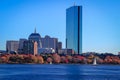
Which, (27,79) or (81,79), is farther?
(81,79)

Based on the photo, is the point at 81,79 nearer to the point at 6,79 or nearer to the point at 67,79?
the point at 67,79

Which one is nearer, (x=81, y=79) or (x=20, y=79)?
(x=20, y=79)

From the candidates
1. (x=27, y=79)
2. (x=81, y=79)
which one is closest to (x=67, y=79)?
(x=81, y=79)

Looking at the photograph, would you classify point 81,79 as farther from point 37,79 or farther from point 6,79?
point 6,79

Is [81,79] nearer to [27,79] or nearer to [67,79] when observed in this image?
[67,79]

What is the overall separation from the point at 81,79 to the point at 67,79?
147 inches

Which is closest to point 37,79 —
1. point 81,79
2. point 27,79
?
point 27,79

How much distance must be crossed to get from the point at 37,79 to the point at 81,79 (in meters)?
10.6

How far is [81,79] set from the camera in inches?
3378

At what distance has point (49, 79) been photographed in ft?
272

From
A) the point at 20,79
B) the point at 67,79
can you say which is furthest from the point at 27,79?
the point at 67,79

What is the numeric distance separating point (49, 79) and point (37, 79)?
9.72 ft

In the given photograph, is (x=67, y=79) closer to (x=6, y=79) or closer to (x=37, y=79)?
(x=37, y=79)

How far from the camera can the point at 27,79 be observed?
7981cm
